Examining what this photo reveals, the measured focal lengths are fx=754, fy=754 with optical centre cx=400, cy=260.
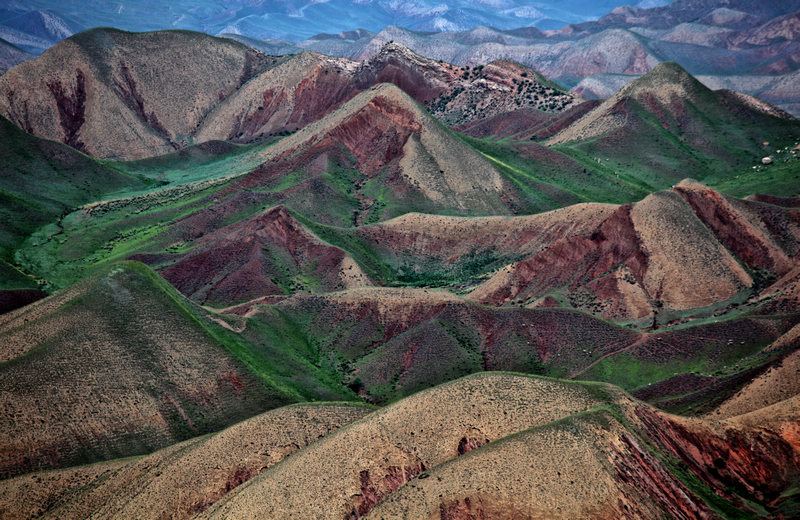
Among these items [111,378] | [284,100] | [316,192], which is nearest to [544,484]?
[111,378]

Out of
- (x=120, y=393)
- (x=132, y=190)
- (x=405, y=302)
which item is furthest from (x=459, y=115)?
(x=120, y=393)

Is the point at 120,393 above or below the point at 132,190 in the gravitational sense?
above

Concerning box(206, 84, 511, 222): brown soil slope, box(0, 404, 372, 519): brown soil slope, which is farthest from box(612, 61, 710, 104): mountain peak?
box(0, 404, 372, 519): brown soil slope

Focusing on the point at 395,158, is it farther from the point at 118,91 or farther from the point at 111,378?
the point at 111,378

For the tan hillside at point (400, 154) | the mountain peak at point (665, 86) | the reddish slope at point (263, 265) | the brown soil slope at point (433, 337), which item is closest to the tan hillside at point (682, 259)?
the brown soil slope at point (433, 337)

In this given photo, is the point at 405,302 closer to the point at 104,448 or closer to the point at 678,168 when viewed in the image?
the point at 104,448
